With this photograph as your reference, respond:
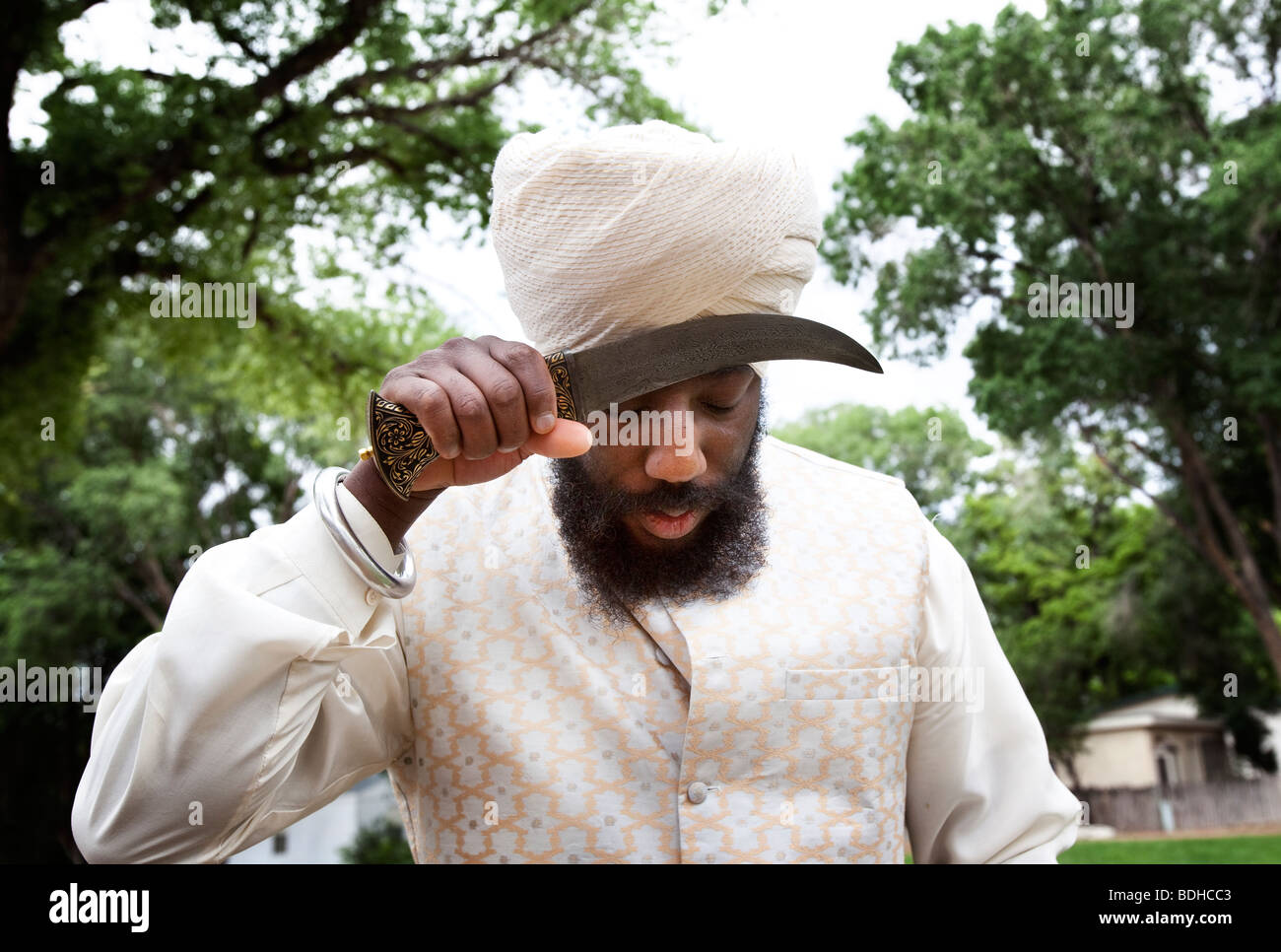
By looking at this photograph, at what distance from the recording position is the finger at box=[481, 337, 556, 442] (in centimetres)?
159

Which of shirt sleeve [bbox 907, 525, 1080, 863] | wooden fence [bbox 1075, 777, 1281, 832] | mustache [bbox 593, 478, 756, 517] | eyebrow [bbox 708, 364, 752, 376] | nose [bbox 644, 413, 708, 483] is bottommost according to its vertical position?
wooden fence [bbox 1075, 777, 1281, 832]

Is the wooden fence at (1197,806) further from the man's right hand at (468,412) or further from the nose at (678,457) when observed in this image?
the man's right hand at (468,412)

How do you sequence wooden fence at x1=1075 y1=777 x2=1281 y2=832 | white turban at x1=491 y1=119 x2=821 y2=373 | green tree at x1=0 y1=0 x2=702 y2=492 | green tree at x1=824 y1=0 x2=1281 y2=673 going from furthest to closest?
wooden fence at x1=1075 y1=777 x2=1281 y2=832
green tree at x1=824 y1=0 x2=1281 y2=673
green tree at x1=0 y1=0 x2=702 y2=492
white turban at x1=491 y1=119 x2=821 y2=373

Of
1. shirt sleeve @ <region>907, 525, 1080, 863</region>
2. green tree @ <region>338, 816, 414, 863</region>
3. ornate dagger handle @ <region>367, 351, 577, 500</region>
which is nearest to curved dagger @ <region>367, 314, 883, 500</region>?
ornate dagger handle @ <region>367, 351, 577, 500</region>

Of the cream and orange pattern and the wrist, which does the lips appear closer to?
the cream and orange pattern

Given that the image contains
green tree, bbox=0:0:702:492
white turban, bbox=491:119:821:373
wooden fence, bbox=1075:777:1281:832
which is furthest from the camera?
wooden fence, bbox=1075:777:1281:832

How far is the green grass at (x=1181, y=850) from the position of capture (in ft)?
61.0

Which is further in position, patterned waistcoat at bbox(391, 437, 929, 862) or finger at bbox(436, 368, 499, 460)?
patterned waistcoat at bbox(391, 437, 929, 862)

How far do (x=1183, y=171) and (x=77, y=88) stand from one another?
51.3ft

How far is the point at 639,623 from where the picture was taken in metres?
1.99

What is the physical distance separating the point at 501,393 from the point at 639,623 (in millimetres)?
602

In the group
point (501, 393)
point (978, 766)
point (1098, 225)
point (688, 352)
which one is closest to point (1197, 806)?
point (1098, 225)

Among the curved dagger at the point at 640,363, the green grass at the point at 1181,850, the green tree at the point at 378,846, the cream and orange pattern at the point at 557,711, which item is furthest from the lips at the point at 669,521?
the green tree at the point at 378,846

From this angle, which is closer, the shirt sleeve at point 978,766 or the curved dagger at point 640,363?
the curved dagger at point 640,363
